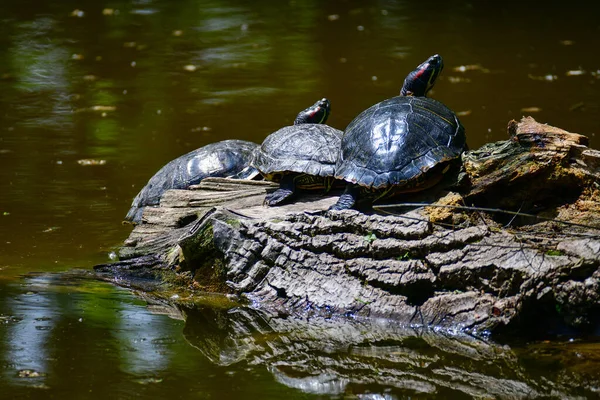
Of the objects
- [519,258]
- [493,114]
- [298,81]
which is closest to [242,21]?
[298,81]

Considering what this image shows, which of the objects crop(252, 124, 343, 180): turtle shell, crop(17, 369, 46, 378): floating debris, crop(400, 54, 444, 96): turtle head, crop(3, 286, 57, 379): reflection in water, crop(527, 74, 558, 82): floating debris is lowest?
crop(527, 74, 558, 82): floating debris

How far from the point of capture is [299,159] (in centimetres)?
429

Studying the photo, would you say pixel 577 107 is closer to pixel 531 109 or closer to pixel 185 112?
pixel 531 109

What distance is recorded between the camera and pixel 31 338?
3.46 m

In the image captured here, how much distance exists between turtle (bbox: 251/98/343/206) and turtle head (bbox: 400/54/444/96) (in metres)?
0.83

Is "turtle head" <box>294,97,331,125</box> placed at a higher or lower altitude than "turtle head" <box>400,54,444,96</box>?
lower

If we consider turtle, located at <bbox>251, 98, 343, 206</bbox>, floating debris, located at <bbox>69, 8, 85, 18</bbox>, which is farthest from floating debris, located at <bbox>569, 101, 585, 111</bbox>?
floating debris, located at <bbox>69, 8, 85, 18</bbox>

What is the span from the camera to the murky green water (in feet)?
10.3

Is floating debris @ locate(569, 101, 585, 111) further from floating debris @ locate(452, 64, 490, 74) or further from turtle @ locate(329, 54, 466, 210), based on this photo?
turtle @ locate(329, 54, 466, 210)

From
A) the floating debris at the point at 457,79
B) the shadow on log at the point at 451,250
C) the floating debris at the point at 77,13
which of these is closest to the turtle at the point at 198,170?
the shadow on log at the point at 451,250

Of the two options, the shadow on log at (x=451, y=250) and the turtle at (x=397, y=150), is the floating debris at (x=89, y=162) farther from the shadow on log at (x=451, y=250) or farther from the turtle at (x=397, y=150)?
the turtle at (x=397, y=150)

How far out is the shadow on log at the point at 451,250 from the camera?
3.51 m

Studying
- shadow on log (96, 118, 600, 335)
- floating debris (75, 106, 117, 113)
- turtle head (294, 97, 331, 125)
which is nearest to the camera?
shadow on log (96, 118, 600, 335)

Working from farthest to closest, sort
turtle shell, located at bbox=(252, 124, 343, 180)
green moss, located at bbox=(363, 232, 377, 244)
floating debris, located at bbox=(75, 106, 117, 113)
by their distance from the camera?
floating debris, located at bbox=(75, 106, 117, 113) < turtle shell, located at bbox=(252, 124, 343, 180) < green moss, located at bbox=(363, 232, 377, 244)
